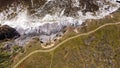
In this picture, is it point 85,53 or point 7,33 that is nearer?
point 85,53

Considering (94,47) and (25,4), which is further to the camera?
(25,4)

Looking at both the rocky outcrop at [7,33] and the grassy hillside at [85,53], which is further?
the rocky outcrop at [7,33]

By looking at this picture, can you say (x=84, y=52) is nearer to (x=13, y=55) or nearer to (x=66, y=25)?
(x=66, y=25)

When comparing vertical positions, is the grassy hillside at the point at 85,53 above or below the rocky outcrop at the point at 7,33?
below

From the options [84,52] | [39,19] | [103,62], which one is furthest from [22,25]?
[103,62]

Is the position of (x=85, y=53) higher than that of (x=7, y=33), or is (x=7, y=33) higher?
(x=7, y=33)
